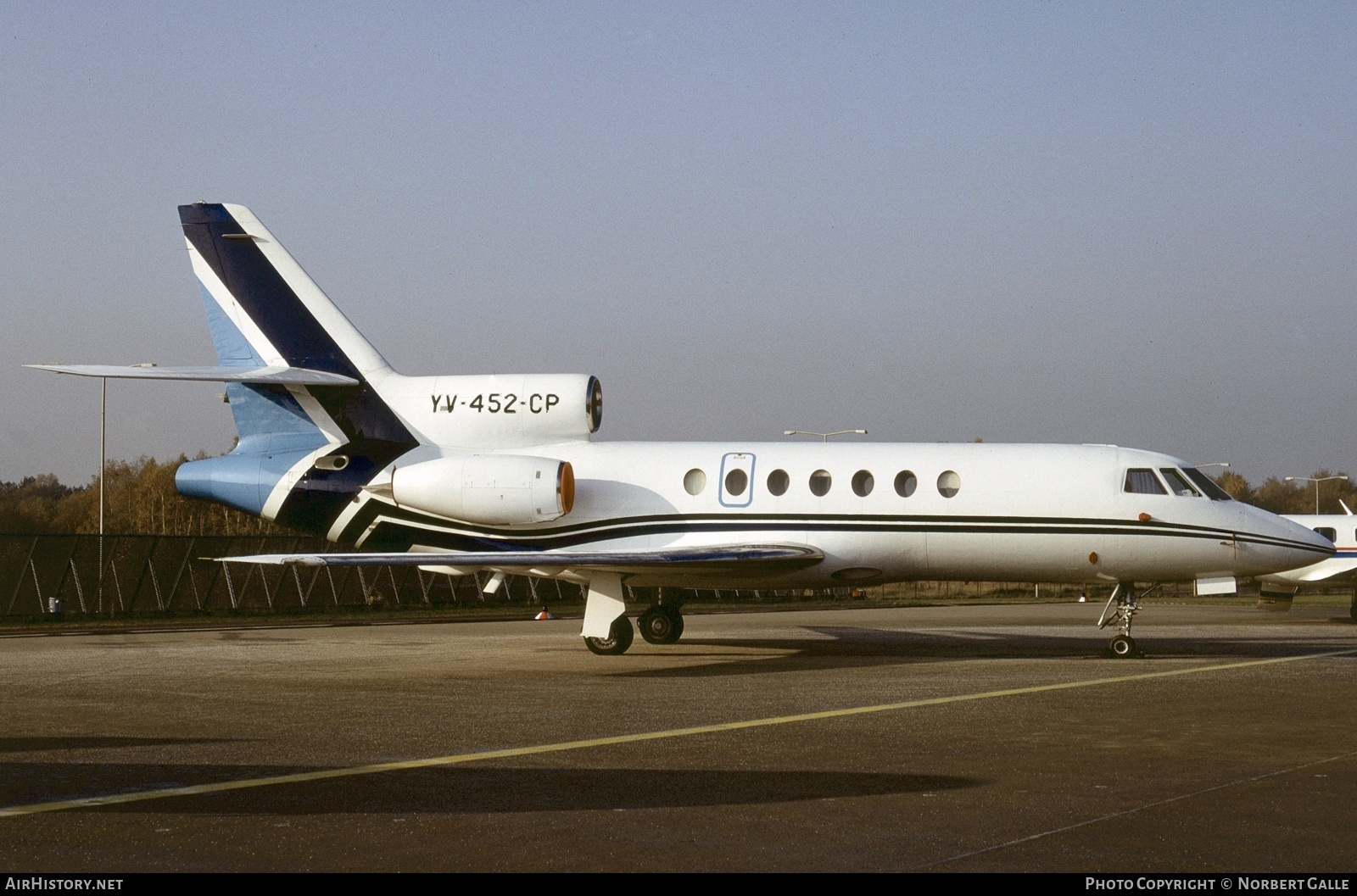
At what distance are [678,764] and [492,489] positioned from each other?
10.8m

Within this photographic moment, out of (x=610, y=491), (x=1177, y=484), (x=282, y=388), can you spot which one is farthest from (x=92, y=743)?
(x=1177, y=484)

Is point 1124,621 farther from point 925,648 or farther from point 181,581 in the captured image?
point 181,581

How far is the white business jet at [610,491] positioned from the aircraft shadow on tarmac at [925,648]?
3.98ft

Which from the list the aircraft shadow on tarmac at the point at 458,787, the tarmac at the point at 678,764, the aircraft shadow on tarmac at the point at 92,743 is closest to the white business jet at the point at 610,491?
the tarmac at the point at 678,764

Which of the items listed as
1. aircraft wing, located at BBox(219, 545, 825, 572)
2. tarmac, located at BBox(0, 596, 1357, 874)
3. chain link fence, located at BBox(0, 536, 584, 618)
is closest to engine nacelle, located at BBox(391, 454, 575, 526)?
aircraft wing, located at BBox(219, 545, 825, 572)

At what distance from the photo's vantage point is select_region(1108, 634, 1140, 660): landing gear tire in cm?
1972

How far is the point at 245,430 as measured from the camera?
21578mm

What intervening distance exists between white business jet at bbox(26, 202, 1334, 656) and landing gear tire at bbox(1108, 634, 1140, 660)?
0.11 ft

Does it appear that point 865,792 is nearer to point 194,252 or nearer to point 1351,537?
point 194,252

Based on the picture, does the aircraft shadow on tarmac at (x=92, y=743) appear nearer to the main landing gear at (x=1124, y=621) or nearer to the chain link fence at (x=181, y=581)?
the main landing gear at (x=1124, y=621)

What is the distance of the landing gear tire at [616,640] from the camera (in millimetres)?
19547

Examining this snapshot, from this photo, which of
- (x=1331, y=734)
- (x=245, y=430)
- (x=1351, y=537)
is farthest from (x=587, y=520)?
(x=1351, y=537)

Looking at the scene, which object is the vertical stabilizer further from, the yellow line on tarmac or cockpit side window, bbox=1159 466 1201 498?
cockpit side window, bbox=1159 466 1201 498
